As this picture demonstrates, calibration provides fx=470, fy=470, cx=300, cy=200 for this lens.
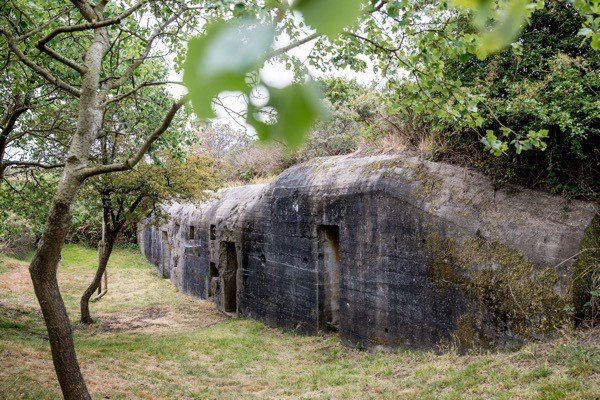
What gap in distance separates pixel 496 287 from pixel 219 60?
5.64 metres

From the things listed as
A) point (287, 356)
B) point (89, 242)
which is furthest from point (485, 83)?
point (89, 242)

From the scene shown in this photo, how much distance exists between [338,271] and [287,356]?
1.70m

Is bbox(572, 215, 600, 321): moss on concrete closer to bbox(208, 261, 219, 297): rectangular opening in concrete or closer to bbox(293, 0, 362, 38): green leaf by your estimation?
bbox(293, 0, 362, 38): green leaf

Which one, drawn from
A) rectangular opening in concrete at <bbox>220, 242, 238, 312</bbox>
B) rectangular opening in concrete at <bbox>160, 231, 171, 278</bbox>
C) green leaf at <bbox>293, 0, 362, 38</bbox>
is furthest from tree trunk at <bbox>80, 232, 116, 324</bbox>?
green leaf at <bbox>293, 0, 362, 38</bbox>

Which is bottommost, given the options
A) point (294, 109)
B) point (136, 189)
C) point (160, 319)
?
point (160, 319)

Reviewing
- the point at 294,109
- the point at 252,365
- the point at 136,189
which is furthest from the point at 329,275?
the point at 294,109

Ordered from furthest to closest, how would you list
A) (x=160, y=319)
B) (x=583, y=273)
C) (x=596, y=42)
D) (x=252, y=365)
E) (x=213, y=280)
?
(x=213, y=280) → (x=160, y=319) → (x=252, y=365) → (x=583, y=273) → (x=596, y=42)

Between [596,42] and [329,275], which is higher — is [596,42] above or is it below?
above

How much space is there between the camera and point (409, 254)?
643 cm

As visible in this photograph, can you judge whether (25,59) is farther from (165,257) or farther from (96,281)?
(165,257)

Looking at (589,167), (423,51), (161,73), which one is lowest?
(589,167)

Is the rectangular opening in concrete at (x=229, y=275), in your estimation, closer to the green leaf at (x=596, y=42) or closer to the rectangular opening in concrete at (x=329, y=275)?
the rectangular opening in concrete at (x=329, y=275)

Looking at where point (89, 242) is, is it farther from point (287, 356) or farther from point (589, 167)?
point (589, 167)

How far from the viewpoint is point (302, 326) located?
8820 millimetres
